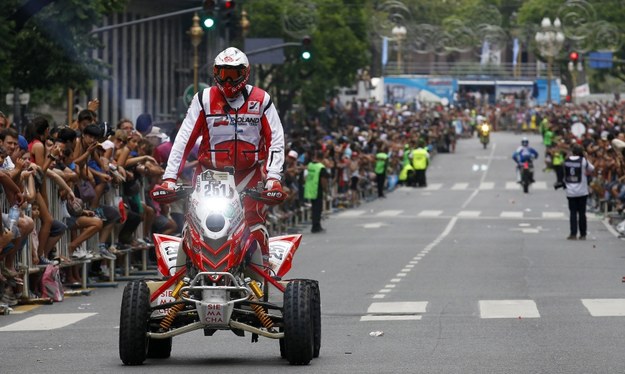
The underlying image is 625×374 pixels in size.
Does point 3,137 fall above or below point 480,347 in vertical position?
above

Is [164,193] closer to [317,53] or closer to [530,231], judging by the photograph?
[530,231]

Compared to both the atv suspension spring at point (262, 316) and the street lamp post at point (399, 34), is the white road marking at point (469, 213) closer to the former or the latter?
the street lamp post at point (399, 34)

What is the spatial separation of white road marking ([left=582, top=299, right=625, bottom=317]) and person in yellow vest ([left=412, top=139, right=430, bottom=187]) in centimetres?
4973

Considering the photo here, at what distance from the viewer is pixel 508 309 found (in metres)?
18.2

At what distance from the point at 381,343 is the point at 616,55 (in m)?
97.8

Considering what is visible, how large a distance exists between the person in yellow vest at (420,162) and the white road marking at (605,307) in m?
49.7

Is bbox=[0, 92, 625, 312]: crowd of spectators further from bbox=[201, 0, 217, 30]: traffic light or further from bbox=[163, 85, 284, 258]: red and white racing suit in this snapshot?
bbox=[163, 85, 284, 258]: red and white racing suit

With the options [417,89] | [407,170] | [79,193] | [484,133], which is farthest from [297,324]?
[417,89]

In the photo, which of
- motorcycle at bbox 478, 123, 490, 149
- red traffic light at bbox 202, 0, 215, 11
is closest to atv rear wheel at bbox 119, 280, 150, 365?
red traffic light at bbox 202, 0, 215, 11

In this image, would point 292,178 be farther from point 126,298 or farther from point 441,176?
point 441,176

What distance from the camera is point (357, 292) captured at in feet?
69.7

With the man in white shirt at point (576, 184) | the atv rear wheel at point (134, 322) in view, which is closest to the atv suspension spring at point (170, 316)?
the atv rear wheel at point (134, 322)

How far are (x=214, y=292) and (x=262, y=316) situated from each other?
0.40 m

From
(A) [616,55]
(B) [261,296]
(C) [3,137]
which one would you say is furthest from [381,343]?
(A) [616,55]
